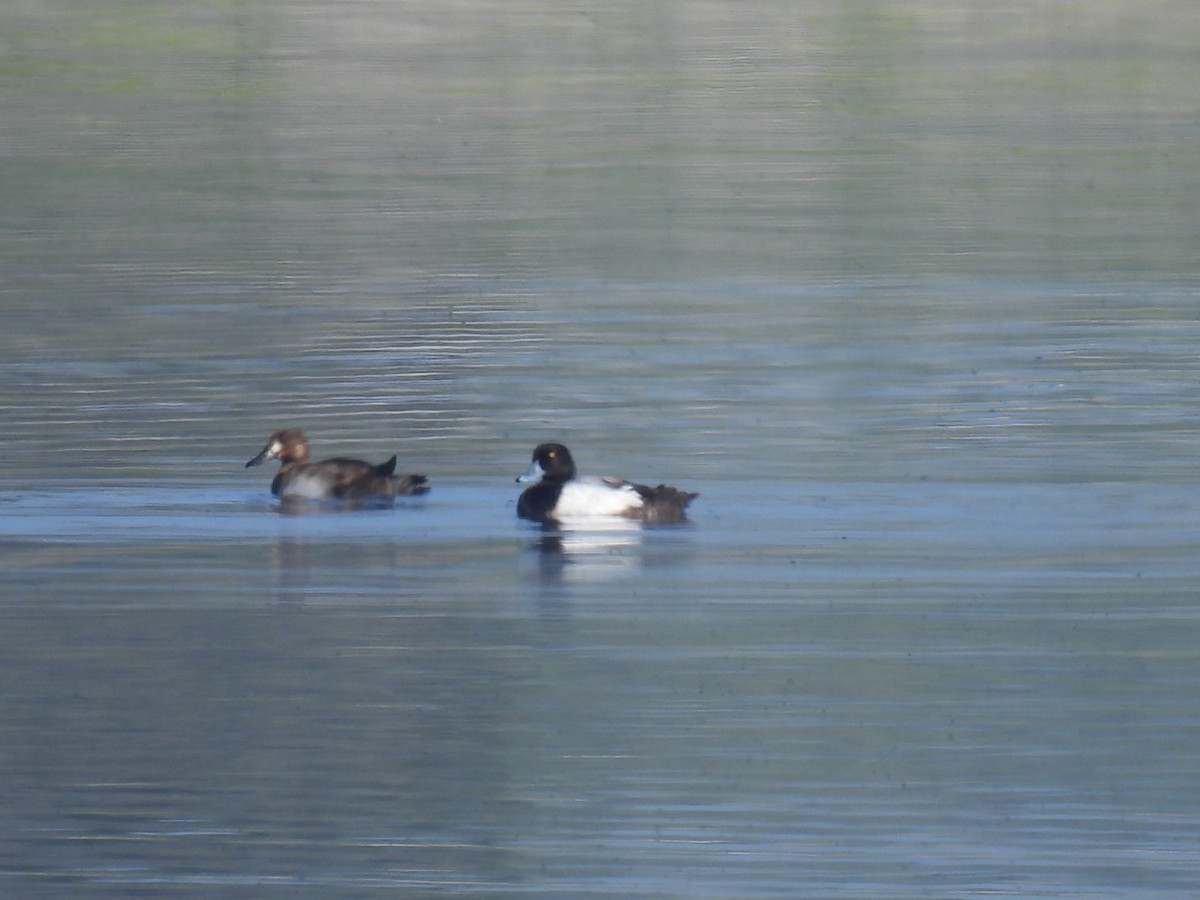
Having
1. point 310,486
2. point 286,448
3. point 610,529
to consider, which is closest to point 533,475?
point 610,529

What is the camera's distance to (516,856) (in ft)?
23.4

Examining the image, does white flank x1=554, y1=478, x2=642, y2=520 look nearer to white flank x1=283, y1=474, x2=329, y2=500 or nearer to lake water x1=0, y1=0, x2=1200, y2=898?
lake water x1=0, y1=0, x2=1200, y2=898

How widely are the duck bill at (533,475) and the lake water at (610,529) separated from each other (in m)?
0.16

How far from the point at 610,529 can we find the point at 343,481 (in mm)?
1327

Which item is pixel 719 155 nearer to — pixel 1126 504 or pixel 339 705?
pixel 1126 504

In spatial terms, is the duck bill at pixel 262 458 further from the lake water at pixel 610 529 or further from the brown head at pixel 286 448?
the lake water at pixel 610 529

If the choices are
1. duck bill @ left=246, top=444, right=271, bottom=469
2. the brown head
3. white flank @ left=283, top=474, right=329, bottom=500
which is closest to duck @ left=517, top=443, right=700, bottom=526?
white flank @ left=283, top=474, right=329, bottom=500

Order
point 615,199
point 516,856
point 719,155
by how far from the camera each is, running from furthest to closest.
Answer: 1. point 719,155
2. point 615,199
3. point 516,856

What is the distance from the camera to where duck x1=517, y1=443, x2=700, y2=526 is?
11.6m

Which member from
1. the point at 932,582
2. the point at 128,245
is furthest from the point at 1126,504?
the point at 128,245

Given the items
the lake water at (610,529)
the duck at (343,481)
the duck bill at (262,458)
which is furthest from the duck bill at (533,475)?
the duck bill at (262,458)

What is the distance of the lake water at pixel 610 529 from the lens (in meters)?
7.38

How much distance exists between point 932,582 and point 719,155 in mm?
18018

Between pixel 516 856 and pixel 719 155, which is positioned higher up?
pixel 719 155
